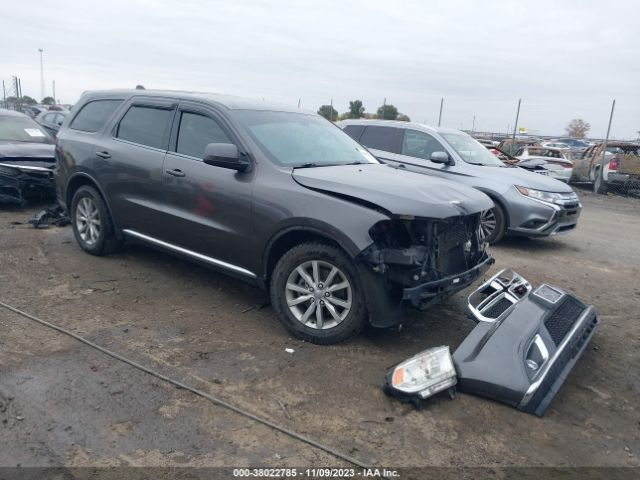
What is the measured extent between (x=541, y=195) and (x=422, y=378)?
5209 mm

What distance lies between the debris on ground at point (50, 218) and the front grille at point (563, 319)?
6.46 meters

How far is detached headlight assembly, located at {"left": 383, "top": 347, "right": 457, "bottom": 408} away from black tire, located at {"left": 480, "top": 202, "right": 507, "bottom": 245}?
4603mm

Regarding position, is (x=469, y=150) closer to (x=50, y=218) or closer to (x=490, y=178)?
(x=490, y=178)

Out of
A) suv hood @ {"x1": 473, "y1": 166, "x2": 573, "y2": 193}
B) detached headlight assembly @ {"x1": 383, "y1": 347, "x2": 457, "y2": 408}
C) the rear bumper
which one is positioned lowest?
detached headlight assembly @ {"x1": 383, "y1": 347, "x2": 457, "y2": 408}

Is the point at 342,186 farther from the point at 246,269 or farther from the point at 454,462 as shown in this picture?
the point at 454,462

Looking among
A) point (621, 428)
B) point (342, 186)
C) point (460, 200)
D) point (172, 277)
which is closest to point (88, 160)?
point (172, 277)

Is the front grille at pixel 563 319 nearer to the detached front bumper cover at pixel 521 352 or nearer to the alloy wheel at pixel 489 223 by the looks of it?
the detached front bumper cover at pixel 521 352

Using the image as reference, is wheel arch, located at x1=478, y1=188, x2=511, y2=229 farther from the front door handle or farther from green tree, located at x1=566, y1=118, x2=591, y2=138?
green tree, located at x1=566, y1=118, x2=591, y2=138

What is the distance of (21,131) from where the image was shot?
29.1 ft

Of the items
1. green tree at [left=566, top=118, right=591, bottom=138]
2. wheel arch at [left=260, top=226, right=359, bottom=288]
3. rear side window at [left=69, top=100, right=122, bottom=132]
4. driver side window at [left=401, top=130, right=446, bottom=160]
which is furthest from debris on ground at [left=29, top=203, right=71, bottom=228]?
green tree at [left=566, top=118, right=591, bottom=138]

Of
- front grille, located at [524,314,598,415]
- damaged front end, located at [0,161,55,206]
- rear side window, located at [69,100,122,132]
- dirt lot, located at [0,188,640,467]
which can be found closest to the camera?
dirt lot, located at [0,188,640,467]

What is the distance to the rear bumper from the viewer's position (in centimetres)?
374

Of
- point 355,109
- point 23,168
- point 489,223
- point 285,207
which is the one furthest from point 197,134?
point 355,109

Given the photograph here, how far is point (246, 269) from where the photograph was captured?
14.4ft
